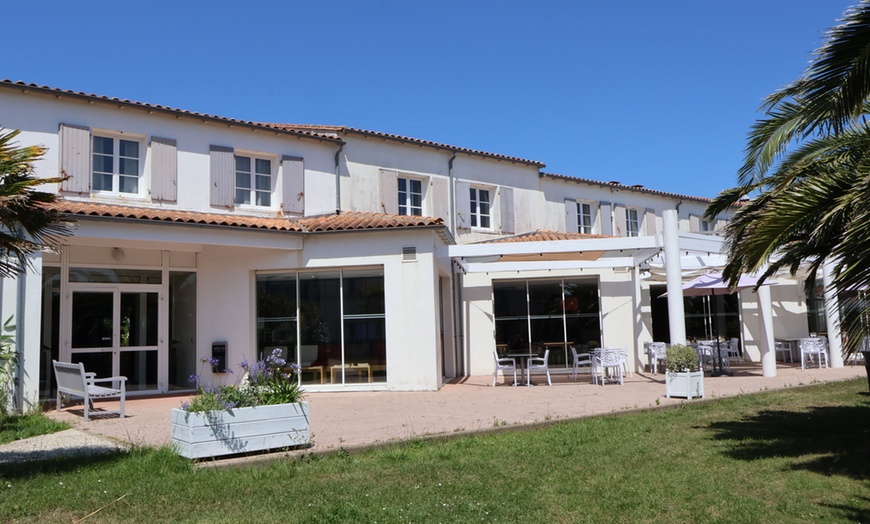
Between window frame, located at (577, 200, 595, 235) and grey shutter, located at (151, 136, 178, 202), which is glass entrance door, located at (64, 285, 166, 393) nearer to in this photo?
grey shutter, located at (151, 136, 178, 202)

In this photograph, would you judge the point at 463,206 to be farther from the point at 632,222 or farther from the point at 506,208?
the point at 632,222

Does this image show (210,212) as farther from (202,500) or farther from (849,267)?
(849,267)

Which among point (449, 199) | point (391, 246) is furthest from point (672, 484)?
point (449, 199)

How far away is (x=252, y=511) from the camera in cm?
541

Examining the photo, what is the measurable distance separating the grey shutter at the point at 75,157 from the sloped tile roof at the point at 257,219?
0.41 m

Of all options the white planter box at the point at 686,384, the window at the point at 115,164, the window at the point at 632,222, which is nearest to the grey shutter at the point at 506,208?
the window at the point at 632,222

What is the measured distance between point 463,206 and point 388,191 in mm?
2328

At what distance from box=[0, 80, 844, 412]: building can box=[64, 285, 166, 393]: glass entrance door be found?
0.03 metres

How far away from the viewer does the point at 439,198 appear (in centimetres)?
1856

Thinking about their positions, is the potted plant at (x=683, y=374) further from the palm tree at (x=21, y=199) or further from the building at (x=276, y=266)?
the palm tree at (x=21, y=199)

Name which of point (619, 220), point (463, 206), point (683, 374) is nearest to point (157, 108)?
point (463, 206)

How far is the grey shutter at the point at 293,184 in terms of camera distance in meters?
16.0

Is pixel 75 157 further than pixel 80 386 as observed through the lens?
Yes

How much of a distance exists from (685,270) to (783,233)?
12102 millimetres
